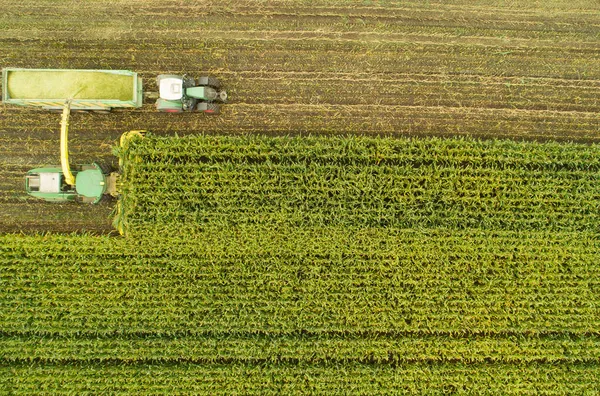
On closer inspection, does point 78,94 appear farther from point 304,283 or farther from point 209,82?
point 304,283

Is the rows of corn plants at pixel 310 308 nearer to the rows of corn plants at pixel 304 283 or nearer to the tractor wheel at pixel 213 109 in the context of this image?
the rows of corn plants at pixel 304 283

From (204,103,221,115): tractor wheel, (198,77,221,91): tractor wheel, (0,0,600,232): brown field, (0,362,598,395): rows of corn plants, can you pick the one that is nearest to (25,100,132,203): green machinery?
(0,0,600,232): brown field

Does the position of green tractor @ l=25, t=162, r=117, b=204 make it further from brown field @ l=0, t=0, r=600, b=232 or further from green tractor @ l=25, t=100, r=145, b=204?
brown field @ l=0, t=0, r=600, b=232

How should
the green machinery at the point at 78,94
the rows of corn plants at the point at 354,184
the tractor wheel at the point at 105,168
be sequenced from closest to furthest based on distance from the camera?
the green machinery at the point at 78,94
the rows of corn plants at the point at 354,184
the tractor wheel at the point at 105,168

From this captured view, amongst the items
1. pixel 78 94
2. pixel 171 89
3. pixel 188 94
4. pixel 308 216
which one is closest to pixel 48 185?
pixel 78 94

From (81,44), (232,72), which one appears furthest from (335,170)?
(81,44)

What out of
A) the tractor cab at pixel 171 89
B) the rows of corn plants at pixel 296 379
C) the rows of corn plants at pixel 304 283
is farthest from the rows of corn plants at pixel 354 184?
the rows of corn plants at pixel 296 379

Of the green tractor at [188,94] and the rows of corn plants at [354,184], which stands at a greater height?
the green tractor at [188,94]
